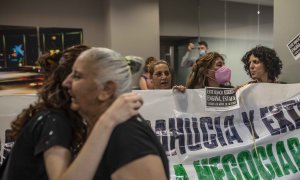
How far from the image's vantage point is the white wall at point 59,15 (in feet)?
16.9

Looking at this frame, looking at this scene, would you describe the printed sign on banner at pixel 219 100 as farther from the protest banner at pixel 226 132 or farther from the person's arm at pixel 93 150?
the person's arm at pixel 93 150

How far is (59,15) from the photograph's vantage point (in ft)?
18.0

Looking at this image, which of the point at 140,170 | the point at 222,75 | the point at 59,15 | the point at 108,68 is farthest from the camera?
the point at 59,15

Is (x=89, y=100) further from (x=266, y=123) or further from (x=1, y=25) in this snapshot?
(x=1, y=25)

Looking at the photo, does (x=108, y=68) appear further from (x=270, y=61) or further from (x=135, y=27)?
(x=135, y=27)

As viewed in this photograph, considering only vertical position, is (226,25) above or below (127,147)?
above

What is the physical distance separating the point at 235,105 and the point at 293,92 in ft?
1.63

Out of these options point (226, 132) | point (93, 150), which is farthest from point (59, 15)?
point (93, 150)

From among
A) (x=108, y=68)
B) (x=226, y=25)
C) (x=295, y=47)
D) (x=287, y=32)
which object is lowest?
(x=108, y=68)

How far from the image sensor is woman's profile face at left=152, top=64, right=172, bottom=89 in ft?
10.9

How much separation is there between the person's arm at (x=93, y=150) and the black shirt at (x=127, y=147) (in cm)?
2

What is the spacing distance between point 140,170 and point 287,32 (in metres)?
2.87

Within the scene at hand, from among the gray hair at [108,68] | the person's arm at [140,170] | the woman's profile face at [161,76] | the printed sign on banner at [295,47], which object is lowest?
the person's arm at [140,170]

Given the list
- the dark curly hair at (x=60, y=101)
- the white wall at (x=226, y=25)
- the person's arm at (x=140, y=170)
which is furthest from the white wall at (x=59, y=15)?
the person's arm at (x=140, y=170)
